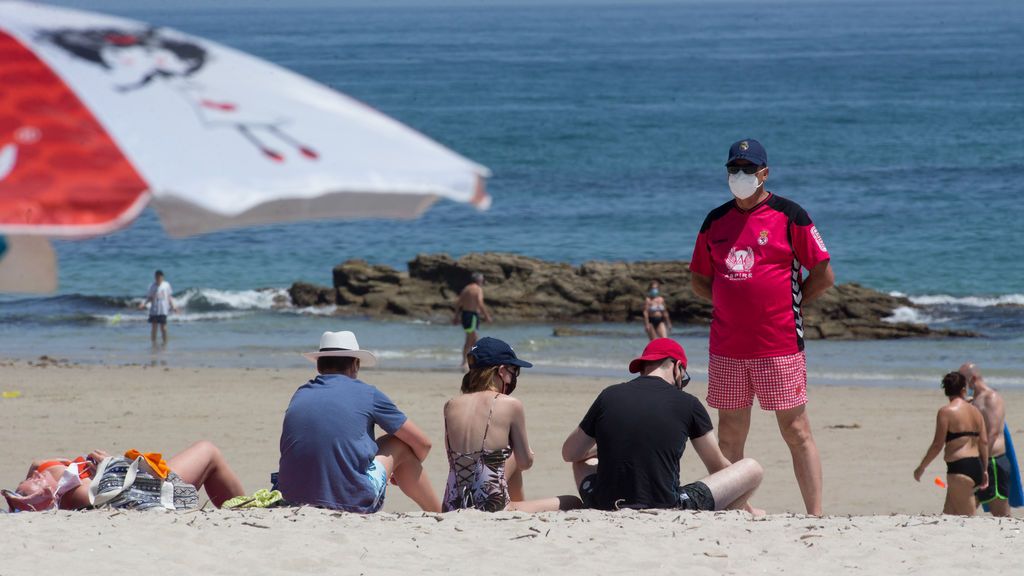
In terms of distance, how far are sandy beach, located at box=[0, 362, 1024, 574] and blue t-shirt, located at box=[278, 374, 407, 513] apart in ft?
0.67

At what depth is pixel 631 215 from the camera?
36844mm

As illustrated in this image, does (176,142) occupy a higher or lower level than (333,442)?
higher

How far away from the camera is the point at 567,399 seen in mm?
14727

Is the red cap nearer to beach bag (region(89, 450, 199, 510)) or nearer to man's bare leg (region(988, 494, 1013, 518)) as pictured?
beach bag (region(89, 450, 199, 510))

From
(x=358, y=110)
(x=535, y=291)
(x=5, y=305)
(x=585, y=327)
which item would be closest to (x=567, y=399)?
(x=585, y=327)

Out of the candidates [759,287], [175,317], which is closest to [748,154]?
[759,287]

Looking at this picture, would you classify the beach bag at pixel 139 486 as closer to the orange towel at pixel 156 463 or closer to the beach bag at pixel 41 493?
the orange towel at pixel 156 463

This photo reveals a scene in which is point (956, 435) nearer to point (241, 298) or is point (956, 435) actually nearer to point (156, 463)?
point (156, 463)

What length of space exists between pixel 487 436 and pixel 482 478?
23cm

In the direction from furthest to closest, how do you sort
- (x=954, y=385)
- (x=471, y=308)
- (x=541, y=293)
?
(x=541, y=293) → (x=471, y=308) → (x=954, y=385)

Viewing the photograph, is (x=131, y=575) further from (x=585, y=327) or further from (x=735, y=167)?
(x=585, y=327)

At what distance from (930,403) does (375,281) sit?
12380mm

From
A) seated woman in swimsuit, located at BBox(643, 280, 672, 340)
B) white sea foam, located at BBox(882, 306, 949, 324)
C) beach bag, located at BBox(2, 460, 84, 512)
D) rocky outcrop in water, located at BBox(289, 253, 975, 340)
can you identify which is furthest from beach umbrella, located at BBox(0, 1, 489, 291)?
white sea foam, located at BBox(882, 306, 949, 324)

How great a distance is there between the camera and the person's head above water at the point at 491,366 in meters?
6.51
